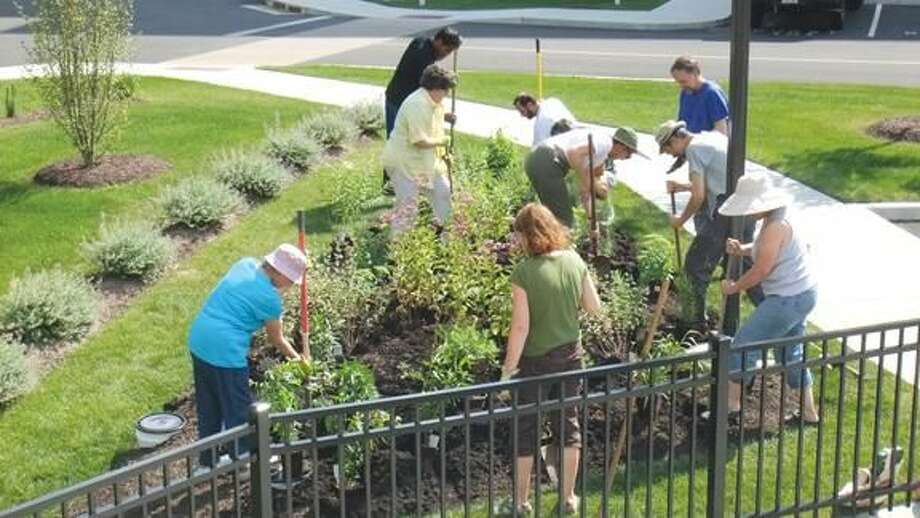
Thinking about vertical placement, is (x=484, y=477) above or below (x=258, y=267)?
below

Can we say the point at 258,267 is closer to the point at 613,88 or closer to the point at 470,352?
the point at 470,352

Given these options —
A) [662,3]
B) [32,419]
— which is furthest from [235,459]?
[662,3]

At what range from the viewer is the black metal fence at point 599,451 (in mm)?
5008

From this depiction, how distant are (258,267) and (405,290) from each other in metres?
2.20

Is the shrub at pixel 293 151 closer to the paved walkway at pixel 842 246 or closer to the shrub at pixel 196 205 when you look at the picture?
the shrub at pixel 196 205

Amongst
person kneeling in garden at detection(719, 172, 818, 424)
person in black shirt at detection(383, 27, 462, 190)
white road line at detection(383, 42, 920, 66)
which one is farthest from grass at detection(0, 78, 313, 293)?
white road line at detection(383, 42, 920, 66)

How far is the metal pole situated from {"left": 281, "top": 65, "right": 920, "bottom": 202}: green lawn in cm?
516

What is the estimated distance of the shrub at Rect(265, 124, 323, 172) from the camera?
13703 millimetres

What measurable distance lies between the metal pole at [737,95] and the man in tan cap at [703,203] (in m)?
0.38

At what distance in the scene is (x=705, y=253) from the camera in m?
9.17

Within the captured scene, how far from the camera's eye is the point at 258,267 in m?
6.85

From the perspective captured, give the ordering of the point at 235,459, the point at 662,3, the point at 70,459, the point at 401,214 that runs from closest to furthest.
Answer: the point at 235,459 < the point at 70,459 < the point at 401,214 < the point at 662,3

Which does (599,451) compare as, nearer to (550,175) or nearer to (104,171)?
(550,175)

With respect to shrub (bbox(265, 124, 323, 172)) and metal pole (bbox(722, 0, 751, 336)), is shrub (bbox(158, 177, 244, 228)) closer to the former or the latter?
shrub (bbox(265, 124, 323, 172))
